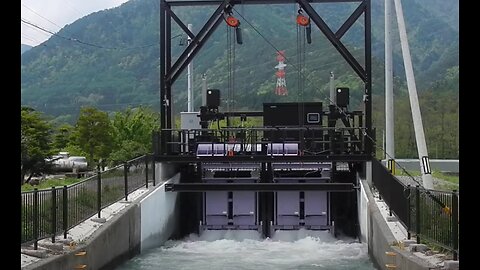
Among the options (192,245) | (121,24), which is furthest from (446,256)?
(121,24)

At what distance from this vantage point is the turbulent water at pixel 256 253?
48.2 ft

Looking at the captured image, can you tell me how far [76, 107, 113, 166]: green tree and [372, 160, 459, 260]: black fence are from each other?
76.6 ft

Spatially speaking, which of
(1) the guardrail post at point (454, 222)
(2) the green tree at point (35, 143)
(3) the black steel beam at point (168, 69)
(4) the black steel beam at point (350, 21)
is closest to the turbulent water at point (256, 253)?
(3) the black steel beam at point (168, 69)

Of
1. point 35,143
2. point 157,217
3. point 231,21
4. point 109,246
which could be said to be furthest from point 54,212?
point 35,143

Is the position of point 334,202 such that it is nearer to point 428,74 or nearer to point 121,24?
point 428,74

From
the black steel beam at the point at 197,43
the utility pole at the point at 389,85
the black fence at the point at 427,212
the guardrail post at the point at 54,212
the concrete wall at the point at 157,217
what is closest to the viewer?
the black fence at the point at 427,212

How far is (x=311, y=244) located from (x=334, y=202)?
1.98 metres

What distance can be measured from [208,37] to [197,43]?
1.24 feet

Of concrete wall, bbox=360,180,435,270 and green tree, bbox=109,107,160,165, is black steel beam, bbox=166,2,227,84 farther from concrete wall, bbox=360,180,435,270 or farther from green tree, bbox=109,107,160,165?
green tree, bbox=109,107,160,165

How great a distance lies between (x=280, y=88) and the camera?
145 ft

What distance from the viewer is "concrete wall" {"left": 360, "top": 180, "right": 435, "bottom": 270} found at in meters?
9.34

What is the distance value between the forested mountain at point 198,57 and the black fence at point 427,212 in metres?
77.2

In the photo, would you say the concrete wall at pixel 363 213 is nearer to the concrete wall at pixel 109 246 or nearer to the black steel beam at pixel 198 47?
the concrete wall at pixel 109 246
